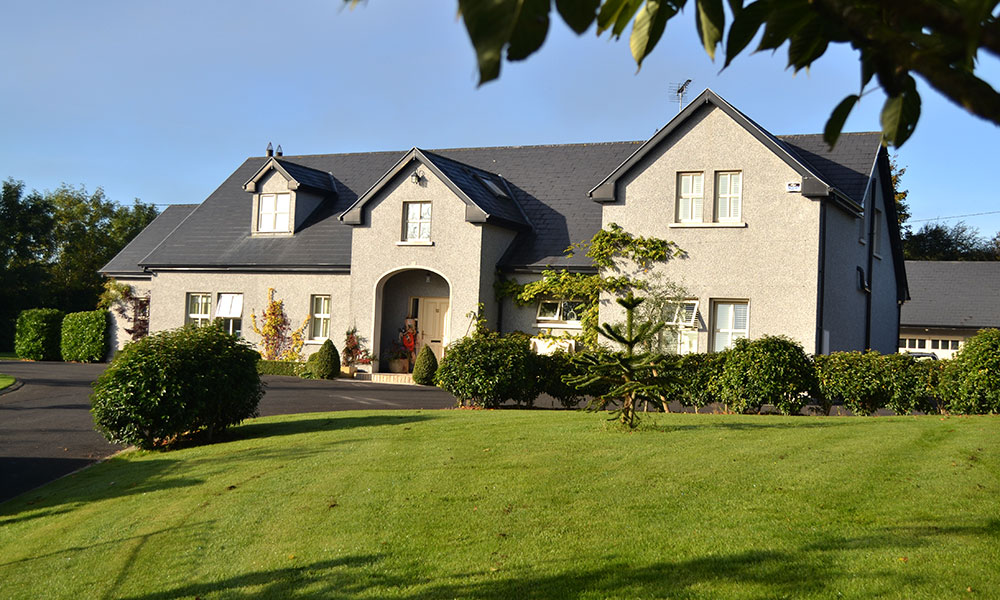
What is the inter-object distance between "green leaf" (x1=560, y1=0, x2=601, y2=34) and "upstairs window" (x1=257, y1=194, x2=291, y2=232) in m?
29.7

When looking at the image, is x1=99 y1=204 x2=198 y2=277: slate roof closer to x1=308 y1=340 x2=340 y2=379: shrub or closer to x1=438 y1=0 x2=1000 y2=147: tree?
x1=308 y1=340 x2=340 y2=379: shrub

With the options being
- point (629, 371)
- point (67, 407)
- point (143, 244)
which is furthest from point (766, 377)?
point (143, 244)

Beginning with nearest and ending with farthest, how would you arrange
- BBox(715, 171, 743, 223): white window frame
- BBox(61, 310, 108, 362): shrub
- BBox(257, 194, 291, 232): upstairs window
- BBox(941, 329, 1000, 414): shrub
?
1. BBox(941, 329, 1000, 414): shrub
2. BBox(715, 171, 743, 223): white window frame
3. BBox(257, 194, 291, 232): upstairs window
4. BBox(61, 310, 108, 362): shrub

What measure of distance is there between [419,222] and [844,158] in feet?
39.9

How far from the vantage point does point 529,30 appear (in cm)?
140

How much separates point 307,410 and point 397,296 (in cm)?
968

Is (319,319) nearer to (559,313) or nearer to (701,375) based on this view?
(559,313)

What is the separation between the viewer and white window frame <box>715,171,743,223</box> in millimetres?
21188

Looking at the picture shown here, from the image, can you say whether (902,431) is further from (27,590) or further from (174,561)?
(27,590)

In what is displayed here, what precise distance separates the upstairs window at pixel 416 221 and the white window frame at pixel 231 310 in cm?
732

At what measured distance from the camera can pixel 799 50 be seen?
184cm

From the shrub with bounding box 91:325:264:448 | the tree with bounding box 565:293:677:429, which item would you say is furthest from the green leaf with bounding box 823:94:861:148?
the shrub with bounding box 91:325:264:448

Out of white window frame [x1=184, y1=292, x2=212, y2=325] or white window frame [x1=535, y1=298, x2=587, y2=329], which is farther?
white window frame [x1=184, y1=292, x2=212, y2=325]

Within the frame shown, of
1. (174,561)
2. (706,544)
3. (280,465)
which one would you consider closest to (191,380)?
(280,465)
